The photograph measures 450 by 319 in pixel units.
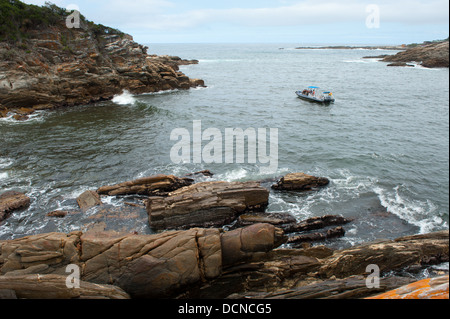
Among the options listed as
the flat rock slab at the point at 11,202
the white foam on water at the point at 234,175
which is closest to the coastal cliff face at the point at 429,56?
the white foam on water at the point at 234,175

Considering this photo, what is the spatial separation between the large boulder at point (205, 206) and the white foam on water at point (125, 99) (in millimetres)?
38451

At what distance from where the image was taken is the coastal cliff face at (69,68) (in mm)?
41375

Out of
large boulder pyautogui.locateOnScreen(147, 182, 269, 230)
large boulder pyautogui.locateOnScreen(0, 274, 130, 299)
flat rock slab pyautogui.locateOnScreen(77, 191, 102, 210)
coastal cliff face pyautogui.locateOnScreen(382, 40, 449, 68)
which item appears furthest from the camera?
coastal cliff face pyautogui.locateOnScreen(382, 40, 449, 68)

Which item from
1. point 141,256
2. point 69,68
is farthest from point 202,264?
point 69,68

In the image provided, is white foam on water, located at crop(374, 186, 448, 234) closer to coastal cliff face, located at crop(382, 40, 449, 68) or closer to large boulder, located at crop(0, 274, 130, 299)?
large boulder, located at crop(0, 274, 130, 299)

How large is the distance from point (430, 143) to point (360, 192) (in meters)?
16.6

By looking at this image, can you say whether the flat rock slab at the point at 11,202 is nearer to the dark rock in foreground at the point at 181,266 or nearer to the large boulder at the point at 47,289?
the dark rock in foreground at the point at 181,266

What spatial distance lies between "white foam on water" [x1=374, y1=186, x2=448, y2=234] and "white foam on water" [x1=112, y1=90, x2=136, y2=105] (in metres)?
45.0

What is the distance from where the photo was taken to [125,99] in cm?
5400

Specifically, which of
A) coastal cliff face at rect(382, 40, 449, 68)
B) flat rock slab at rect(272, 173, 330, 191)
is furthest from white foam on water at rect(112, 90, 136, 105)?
coastal cliff face at rect(382, 40, 449, 68)

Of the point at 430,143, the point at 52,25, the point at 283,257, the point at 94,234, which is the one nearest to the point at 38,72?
the point at 52,25

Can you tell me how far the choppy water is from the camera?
63.4ft

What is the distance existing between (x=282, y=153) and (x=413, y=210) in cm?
1343
